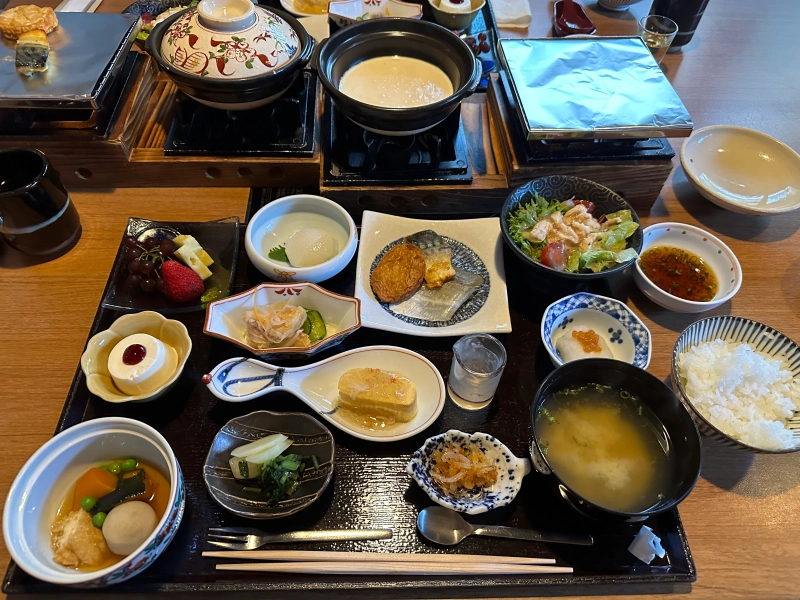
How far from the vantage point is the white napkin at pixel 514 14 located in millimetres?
2979

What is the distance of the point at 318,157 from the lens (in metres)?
2.07

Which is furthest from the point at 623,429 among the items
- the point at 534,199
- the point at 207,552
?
the point at 207,552

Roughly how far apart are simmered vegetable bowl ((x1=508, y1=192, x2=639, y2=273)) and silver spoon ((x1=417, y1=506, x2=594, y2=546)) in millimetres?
881

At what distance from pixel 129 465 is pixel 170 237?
0.87 meters

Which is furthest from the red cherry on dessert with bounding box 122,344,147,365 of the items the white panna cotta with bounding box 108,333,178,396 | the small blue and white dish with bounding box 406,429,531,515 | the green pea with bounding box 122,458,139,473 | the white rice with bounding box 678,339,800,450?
the white rice with bounding box 678,339,800,450

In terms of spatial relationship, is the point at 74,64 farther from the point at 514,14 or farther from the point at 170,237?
the point at 514,14

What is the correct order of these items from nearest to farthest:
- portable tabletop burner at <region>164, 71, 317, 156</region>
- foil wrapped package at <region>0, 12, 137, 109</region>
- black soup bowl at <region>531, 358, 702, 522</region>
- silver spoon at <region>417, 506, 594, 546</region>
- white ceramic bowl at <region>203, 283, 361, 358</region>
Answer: black soup bowl at <region>531, 358, 702, 522</region> → silver spoon at <region>417, 506, 594, 546</region> → white ceramic bowl at <region>203, 283, 361, 358</region> → foil wrapped package at <region>0, 12, 137, 109</region> → portable tabletop burner at <region>164, 71, 317, 156</region>

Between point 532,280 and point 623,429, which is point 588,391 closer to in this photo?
point 623,429

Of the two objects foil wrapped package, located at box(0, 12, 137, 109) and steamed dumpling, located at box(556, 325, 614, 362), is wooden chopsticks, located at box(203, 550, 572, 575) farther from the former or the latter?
foil wrapped package, located at box(0, 12, 137, 109)

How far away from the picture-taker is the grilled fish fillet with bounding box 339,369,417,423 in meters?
1.48

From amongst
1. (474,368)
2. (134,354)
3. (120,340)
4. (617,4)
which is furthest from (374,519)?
(617,4)

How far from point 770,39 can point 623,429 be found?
3.12 meters

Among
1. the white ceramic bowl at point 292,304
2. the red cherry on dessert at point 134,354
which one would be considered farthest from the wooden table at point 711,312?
the white ceramic bowl at point 292,304

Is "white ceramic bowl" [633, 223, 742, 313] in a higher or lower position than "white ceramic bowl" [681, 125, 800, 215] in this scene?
lower
